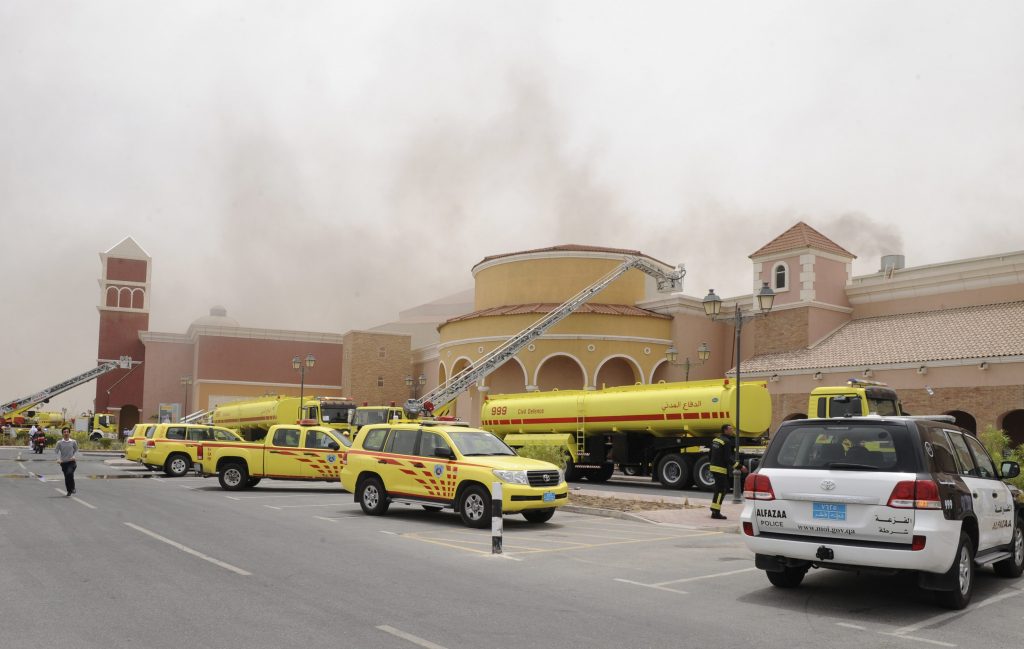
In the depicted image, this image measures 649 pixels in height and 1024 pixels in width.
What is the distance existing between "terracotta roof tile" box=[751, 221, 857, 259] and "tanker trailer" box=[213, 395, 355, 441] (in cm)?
2127

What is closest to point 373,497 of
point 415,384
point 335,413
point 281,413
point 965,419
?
point 335,413

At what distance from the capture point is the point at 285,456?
71.3ft

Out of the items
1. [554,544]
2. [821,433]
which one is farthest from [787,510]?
[554,544]

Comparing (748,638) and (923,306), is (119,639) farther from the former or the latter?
(923,306)

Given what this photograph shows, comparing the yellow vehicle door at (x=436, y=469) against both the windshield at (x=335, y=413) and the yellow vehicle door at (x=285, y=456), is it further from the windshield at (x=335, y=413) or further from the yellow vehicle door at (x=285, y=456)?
the windshield at (x=335, y=413)

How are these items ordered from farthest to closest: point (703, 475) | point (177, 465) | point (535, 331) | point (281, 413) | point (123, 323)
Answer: point (123, 323) < point (535, 331) < point (281, 413) < point (177, 465) < point (703, 475)

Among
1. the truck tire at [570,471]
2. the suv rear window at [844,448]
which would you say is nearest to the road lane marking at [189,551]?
the suv rear window at [844,448]

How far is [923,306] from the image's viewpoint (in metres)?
35.5

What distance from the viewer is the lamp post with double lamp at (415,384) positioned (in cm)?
6297

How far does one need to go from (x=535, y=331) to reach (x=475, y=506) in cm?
2912

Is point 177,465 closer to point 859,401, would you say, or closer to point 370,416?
point 370,416

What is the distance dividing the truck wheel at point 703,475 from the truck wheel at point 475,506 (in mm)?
12477

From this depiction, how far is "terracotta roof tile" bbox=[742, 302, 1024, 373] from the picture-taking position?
1162 inches

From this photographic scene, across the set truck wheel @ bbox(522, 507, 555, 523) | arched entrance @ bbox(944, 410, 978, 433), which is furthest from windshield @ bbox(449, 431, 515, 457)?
arched entrance @ bbox(944, 410, 978, 433)
